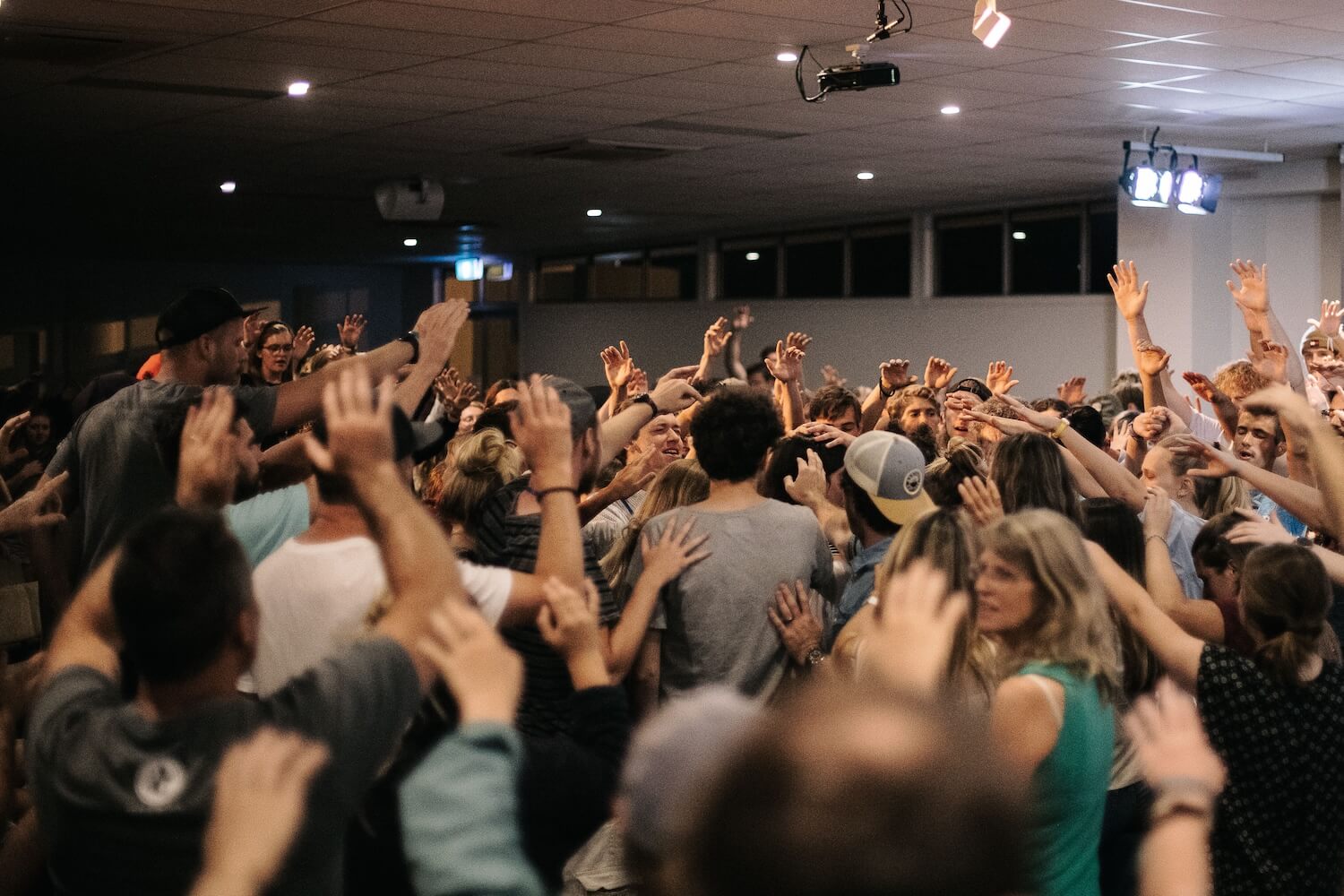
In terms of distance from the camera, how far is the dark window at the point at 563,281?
21.5 metres

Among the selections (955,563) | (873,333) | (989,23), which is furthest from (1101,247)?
(955,563)

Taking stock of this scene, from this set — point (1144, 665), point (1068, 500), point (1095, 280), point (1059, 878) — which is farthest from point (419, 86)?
point (1095, 280)

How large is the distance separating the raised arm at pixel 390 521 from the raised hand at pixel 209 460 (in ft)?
2.02

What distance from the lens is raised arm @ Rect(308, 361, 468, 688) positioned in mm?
1755

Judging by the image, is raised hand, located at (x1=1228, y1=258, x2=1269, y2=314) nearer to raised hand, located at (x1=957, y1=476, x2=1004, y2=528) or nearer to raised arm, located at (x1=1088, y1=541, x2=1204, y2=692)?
raised hand, located at (x1=957, y1=476, x2=1004, y2=528)

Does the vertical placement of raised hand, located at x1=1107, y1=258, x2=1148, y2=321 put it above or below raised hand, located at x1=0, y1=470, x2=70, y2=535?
above

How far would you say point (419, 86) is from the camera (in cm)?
866

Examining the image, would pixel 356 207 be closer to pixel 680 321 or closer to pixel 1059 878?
pixel 680 321

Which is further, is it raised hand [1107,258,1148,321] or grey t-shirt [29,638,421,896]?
raised hand [1107,258,1148,321]

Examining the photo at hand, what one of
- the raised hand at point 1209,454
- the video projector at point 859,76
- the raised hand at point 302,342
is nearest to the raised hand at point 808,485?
the raised hand at point 1209,454

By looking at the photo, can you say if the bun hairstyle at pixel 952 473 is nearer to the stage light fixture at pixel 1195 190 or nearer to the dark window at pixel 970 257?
the stage light fixture at pixel 1195 190

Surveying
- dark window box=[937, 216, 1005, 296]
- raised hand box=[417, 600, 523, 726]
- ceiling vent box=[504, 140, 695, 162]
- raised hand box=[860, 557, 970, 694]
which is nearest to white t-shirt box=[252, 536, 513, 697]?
raised hand box=[417, 600, 523, 726]

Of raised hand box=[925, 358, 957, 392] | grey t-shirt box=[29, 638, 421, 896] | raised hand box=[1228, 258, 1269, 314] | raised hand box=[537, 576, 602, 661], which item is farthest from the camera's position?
raised hand box=[925, 358, 957, 392]

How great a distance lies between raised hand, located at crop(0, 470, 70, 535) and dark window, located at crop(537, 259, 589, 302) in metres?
18.2
